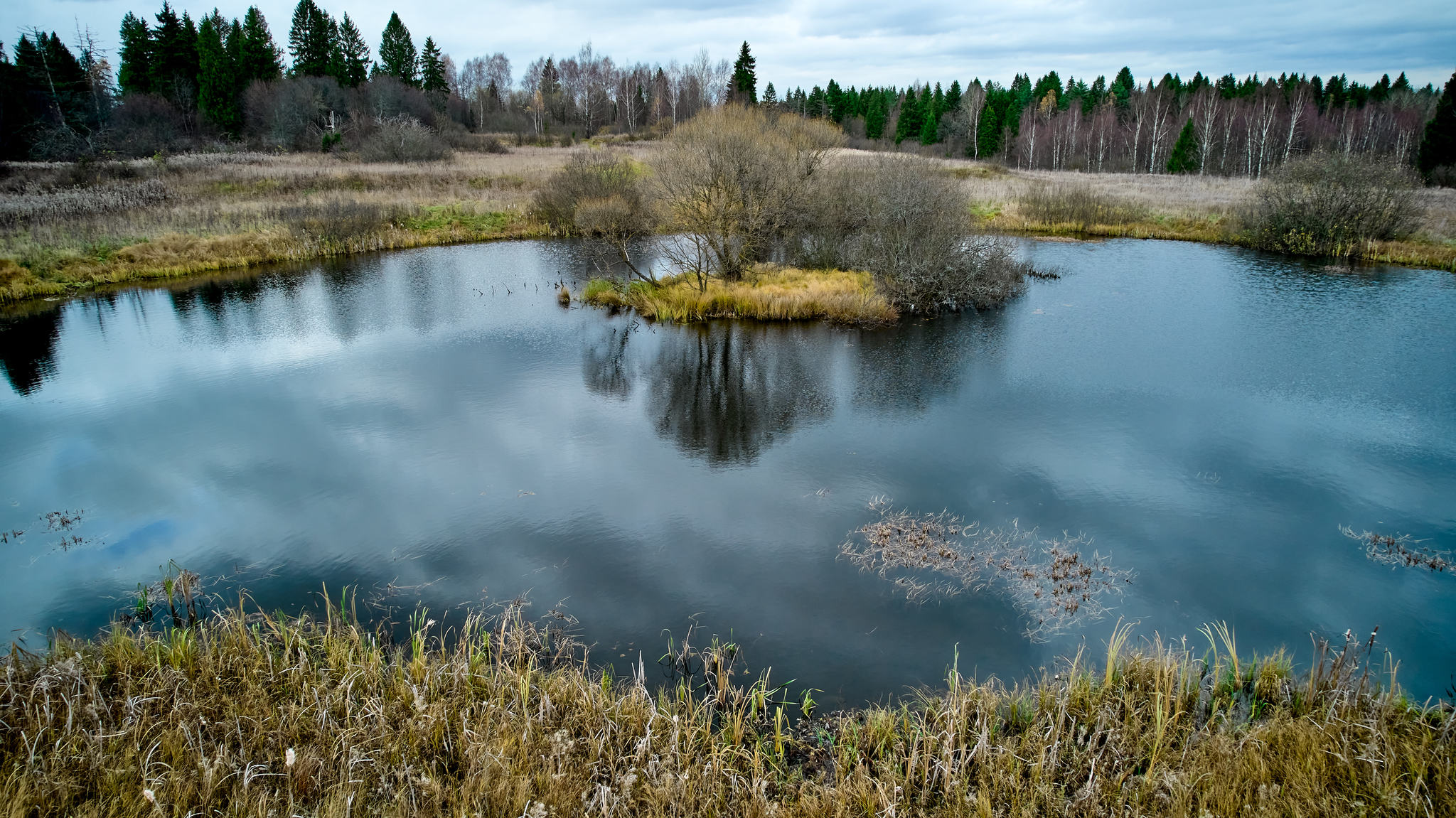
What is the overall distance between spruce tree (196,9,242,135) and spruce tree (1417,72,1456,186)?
70.5 meters

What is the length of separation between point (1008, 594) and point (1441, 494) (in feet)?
21.4

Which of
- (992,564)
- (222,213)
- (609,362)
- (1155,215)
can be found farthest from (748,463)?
(1155,215)

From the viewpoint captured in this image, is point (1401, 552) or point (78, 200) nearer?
point (1401, 552)

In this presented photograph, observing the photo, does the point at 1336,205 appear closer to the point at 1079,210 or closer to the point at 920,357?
the point at 1079,210

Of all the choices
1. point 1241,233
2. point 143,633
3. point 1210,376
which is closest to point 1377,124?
point 1241,233

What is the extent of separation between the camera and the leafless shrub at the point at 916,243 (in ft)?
63.1

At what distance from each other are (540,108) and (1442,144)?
221ft

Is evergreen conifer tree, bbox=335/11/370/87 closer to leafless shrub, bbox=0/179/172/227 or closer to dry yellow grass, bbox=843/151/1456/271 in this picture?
leafless shrub, bbox=0/179/172/227

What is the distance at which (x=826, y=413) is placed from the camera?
12180 millimetres

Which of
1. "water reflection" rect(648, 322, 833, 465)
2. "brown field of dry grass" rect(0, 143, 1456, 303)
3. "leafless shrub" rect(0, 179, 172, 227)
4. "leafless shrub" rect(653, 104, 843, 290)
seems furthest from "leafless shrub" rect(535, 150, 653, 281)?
"leafless shrub" rect(0, 179, 172, 227)

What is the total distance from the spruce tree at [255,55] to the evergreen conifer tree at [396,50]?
8272 mm

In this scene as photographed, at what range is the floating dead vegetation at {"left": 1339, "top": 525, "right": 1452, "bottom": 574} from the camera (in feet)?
25.6

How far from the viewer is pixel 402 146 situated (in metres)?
41.7

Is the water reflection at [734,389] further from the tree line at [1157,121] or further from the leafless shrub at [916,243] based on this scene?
the tree line at [1157,121]
